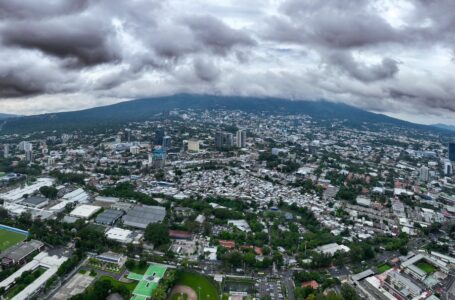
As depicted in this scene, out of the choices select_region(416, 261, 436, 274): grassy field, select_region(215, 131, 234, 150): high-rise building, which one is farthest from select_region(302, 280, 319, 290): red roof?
select_region(215, 131, 234, 150): high-rise building

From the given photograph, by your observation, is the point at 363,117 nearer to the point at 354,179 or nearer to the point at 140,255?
the point at 354,179

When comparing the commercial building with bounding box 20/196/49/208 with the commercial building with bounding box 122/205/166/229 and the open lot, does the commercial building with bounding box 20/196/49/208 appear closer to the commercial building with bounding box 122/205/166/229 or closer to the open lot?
the commercial building with bounding box 122/205/166/229

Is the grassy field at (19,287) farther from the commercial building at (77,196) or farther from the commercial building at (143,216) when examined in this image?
the commercial building at (77,196)

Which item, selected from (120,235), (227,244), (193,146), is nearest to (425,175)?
(227,244)

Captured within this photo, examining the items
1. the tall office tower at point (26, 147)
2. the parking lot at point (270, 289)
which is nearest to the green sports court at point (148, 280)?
the parking lot at point (270, 289)

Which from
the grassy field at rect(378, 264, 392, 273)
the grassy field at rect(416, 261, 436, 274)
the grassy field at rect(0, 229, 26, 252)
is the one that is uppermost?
the grassy field at rect(0, 229, 26, 252)

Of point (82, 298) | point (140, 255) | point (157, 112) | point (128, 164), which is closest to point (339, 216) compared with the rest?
point (140, 255)
